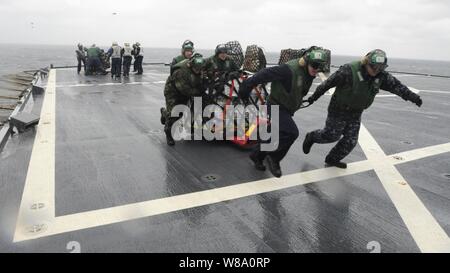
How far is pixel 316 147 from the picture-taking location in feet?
21.5

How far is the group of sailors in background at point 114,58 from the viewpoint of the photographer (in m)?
18.1

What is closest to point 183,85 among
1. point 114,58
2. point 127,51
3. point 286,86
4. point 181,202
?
point 286,86

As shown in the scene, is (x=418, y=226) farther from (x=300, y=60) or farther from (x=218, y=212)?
(x=300, y=60)

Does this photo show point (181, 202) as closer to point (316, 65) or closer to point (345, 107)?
point (316, 65)

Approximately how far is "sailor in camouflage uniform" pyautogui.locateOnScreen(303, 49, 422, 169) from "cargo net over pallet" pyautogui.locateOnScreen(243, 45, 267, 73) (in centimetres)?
901

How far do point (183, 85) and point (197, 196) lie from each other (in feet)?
8.38

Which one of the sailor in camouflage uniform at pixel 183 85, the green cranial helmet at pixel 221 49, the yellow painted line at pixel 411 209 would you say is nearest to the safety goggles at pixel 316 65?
the yellow painted line at pixel 411 209

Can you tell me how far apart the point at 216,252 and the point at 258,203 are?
1.15 metres

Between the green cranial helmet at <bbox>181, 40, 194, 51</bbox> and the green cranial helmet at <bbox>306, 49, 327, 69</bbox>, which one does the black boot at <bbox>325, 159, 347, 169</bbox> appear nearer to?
the green cranial helmet at <bbox>306, 49, 327, 69</bbox>

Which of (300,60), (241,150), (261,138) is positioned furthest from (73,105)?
(300,60)

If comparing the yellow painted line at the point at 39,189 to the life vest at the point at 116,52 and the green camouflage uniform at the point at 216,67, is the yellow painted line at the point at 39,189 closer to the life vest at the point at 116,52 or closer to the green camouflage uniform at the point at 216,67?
the green camouflage uniform at the point at 216,67

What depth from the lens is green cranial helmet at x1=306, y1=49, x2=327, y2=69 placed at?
4436 millimetres
